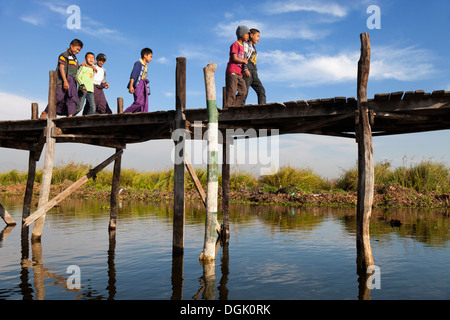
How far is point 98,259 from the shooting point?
8578 mm

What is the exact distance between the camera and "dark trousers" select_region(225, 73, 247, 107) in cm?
880

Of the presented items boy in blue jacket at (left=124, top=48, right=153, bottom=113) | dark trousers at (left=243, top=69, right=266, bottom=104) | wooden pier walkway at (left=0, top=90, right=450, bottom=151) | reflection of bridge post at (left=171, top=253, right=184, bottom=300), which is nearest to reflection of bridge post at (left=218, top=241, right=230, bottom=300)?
reflection of bridge post at (left=171, top=253, right=184, bottom=300)

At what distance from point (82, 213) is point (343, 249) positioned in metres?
11.1

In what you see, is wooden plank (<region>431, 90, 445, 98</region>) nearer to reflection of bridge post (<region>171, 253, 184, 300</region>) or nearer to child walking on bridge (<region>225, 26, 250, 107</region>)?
child walking on bridge (<region>225, 26, 250, 107</region>)

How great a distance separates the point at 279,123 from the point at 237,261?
298 cm

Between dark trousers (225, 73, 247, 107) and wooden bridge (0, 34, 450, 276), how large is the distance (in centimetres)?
47

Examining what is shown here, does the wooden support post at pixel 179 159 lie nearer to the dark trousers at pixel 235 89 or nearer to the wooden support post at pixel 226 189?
the dark trousers at pixel 235 89

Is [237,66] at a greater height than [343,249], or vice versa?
[237,66]

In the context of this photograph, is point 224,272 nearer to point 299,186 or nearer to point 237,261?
point 237,261

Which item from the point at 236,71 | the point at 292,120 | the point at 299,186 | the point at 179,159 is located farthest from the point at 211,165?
the point at 299,186
